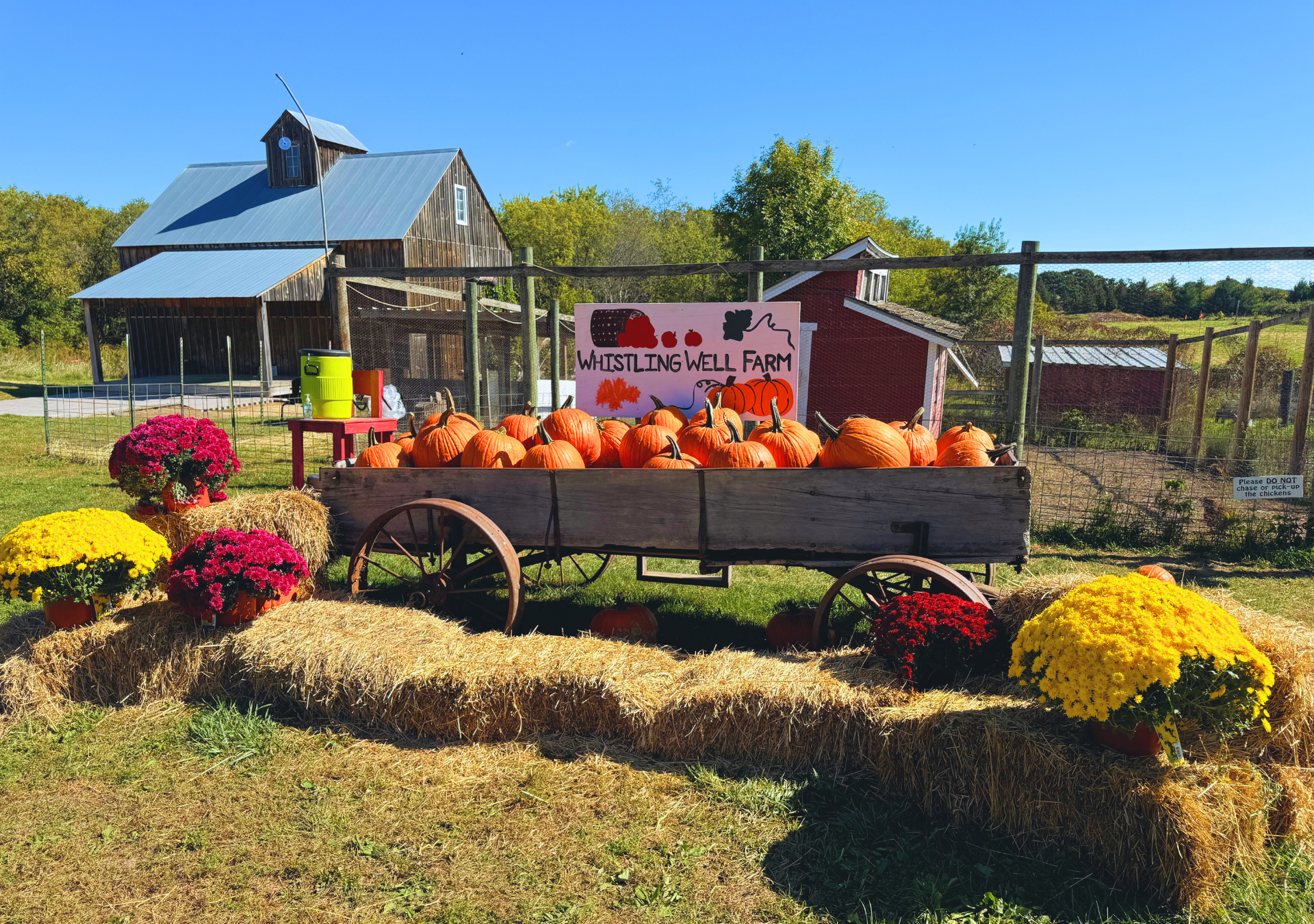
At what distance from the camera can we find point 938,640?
11.6ft

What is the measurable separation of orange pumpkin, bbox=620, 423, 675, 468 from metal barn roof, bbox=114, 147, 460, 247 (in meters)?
23.5

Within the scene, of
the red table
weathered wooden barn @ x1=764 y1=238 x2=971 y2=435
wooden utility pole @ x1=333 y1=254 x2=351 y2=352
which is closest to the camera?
the red table

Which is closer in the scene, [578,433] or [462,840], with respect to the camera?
[462,840]

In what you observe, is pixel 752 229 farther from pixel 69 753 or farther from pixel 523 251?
pixel 69 753

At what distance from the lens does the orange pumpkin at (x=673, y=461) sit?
4.45 meters

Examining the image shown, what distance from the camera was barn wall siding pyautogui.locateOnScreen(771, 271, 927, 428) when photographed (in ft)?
53.0

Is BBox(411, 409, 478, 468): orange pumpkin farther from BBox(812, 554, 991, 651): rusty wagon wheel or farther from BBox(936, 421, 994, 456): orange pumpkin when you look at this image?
BBox(936, 421, 994, 456): orange pumpkin

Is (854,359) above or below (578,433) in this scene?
above

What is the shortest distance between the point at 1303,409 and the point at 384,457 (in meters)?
7.79

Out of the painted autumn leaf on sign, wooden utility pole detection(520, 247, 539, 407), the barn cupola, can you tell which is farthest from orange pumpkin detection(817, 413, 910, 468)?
the barn cupola

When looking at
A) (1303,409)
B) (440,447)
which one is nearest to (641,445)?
(440,447)

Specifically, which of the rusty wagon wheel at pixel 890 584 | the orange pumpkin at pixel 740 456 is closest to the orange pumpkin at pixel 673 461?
the orange pumpkin at pixel 740 456


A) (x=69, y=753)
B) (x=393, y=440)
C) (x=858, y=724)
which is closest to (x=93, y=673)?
(x=69, y=753)

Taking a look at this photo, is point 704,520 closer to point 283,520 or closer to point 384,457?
point 384,457
